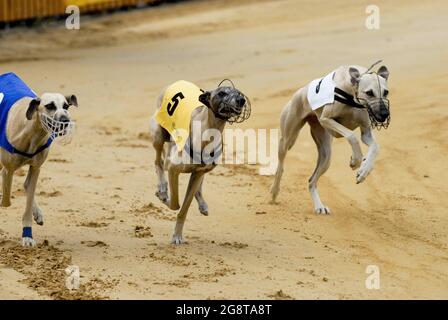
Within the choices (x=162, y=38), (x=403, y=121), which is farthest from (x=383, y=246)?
(x=162, y=38)

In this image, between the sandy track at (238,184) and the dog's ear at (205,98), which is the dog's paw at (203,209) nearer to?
the sandy track at (238,184)

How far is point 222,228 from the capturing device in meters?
10.6

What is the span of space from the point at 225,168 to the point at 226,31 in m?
10.2

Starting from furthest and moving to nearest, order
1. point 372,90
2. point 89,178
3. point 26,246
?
point 89,178, point 372,90, point 26,246

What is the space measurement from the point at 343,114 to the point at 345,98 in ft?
0.58

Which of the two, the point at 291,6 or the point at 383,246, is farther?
the point at 291,6

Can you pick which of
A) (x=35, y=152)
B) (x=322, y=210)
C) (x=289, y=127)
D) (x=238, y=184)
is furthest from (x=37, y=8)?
(x=35, y=152)

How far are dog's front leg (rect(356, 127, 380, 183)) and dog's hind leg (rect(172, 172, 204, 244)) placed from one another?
4.99 ft

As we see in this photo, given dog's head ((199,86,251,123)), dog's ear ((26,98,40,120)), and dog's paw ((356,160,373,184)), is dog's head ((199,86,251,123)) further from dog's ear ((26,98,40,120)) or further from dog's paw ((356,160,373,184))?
dog's paw ((356,160,373,184))

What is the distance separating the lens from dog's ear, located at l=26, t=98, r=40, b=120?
900 cm

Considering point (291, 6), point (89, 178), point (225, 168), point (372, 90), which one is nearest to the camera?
point (372, 90)

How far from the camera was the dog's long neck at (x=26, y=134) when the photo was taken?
9125mm

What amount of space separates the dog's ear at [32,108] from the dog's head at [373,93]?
3054 millimetres

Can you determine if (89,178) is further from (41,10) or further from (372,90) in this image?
(41,10)
